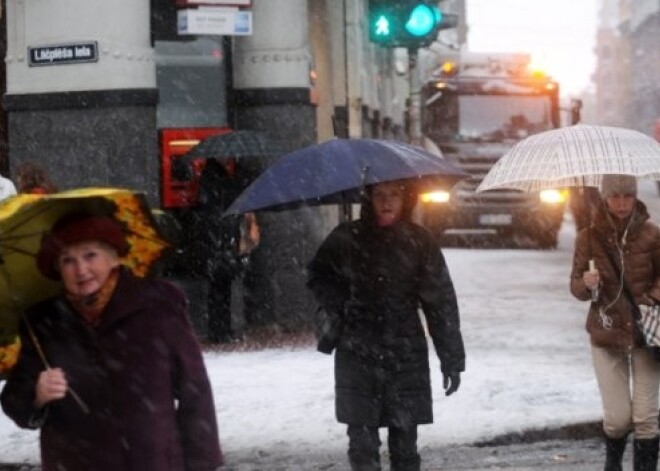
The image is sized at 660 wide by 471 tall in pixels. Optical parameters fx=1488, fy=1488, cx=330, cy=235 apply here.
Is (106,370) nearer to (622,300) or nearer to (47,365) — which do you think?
(47,365)

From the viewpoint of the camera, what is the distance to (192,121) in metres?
13.9

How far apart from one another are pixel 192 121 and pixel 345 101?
4549mm

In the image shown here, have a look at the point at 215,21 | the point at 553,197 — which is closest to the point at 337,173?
the point at 215,21

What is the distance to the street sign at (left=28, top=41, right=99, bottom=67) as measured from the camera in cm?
1230

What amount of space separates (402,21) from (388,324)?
22.0 ft

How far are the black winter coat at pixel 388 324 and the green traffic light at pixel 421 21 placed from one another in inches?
255

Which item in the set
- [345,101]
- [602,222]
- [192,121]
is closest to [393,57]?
[345,101]

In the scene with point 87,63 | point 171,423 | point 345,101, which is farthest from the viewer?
point 345,101

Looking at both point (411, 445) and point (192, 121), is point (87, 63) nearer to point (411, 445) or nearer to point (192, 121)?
point (192, 121)

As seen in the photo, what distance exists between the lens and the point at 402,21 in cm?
1309

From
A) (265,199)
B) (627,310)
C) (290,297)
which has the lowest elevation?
(290,297)

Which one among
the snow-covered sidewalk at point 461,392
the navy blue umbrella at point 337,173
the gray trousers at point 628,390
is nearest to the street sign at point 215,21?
the snow-covered sidewalk at point 461,392

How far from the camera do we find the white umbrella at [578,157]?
24.2ft

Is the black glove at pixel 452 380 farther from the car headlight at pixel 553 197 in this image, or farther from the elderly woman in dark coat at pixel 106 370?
the car headlight at pixel 553 197
